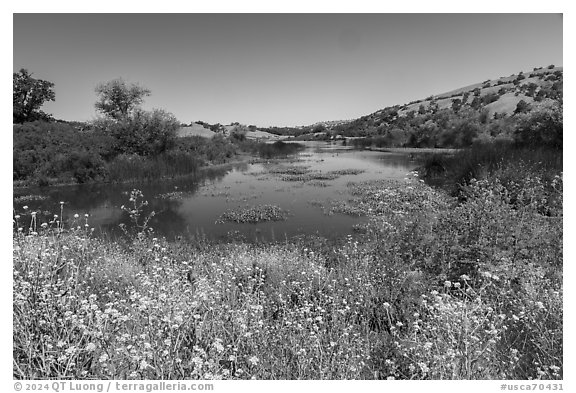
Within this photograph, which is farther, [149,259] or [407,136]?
[407,136]

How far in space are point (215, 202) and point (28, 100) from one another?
61.3ft

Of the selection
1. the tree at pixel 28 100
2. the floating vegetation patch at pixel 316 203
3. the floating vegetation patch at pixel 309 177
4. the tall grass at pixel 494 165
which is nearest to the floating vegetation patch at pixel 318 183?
the floating vegetation patch at pixel 309 177

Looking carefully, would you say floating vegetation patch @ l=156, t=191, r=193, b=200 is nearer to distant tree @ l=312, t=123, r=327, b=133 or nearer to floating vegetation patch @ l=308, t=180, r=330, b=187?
floating vegetation patch @ l=308, t=180, r=330, b=187

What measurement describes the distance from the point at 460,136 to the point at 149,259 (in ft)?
108

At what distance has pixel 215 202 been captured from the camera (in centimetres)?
→ 1536

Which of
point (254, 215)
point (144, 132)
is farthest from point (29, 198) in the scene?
point (254, 215)

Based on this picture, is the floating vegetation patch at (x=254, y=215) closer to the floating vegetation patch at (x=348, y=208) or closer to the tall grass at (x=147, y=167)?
the floating vegetation patch at (x=348, y=208)

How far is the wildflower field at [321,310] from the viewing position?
3213 mm

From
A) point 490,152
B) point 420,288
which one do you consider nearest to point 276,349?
point 420,288

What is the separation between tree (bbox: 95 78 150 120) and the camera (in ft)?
98.8

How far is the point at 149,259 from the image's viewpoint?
23.4 ft

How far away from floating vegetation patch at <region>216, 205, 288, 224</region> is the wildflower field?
387 cm

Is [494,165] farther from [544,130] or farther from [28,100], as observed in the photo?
[28,100]
